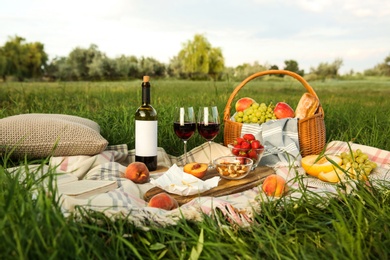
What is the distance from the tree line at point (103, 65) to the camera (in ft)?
91.8

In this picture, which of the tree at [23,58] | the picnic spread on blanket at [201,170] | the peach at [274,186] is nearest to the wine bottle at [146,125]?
the picnic spread on blanket at [201,170]

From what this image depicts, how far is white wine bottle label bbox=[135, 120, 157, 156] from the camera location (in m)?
3.18

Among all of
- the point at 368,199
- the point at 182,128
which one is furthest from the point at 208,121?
the point at 368,199

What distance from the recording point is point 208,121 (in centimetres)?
335

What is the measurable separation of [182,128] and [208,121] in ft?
0.64

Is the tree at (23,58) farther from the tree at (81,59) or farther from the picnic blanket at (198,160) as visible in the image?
the picnic blanket at (198,160)

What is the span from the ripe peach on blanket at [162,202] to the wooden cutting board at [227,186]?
144mm

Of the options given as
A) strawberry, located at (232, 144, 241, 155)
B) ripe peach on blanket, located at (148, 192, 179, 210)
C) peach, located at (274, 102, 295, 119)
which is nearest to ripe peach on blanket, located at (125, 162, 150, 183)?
ripe peach on blanket, located at (148, 192, 179, 210)

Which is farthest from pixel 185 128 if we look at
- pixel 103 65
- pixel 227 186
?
pixel 103 65

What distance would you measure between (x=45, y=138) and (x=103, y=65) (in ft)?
86.9

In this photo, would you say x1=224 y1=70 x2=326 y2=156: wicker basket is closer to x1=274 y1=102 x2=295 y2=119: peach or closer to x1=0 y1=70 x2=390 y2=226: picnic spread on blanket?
x1=0 y1=70 x2=390 y2=226: picnic spread on blanket

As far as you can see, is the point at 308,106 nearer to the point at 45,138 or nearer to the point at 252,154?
the point at 252,154

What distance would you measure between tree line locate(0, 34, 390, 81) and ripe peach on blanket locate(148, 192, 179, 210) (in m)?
22.4

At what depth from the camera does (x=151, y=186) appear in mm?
2975
